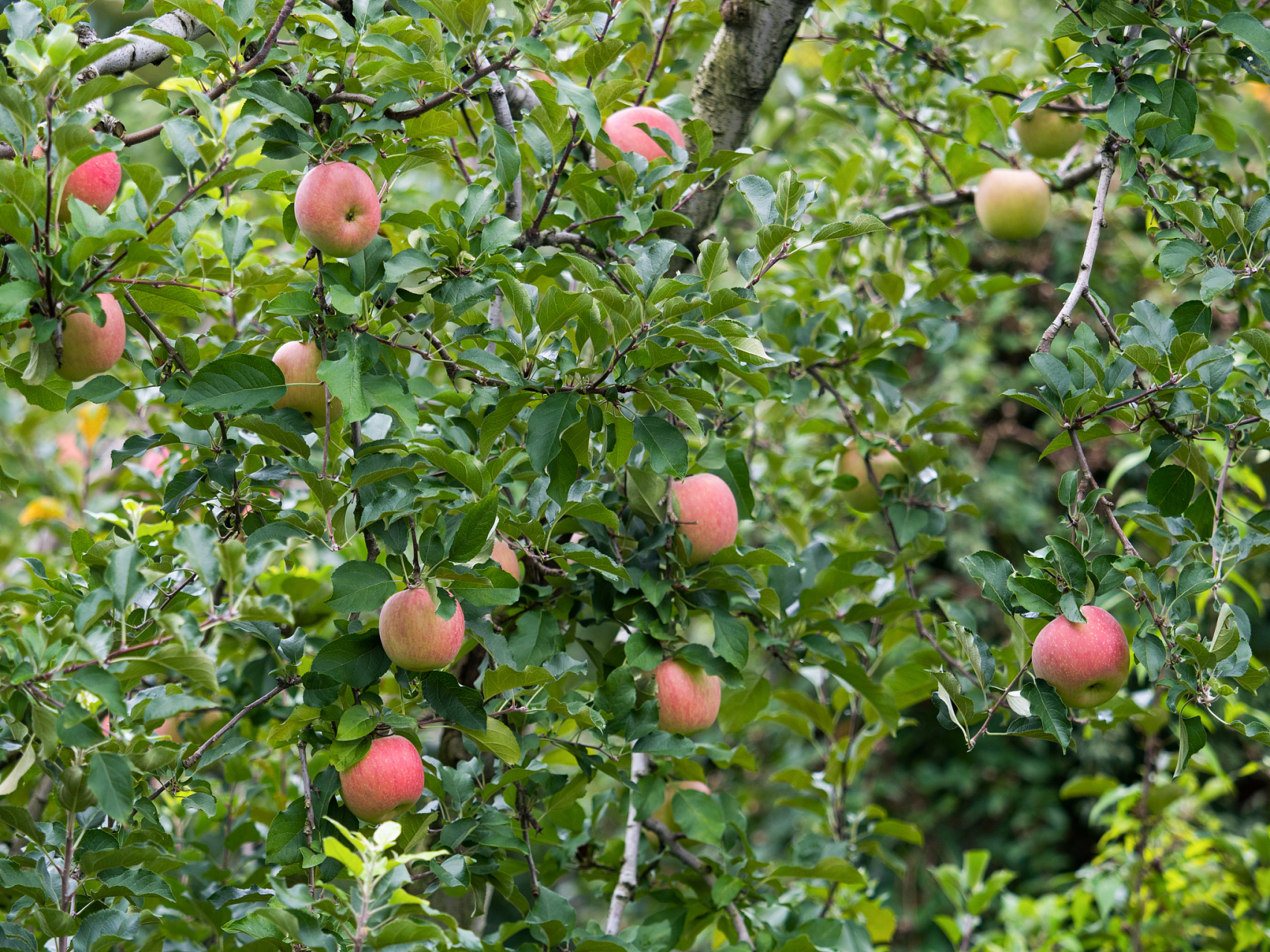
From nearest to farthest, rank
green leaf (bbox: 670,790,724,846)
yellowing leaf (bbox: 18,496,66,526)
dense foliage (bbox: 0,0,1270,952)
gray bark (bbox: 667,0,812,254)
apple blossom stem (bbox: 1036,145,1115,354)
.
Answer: dense foliage (bbox: 0,0,1270,952) → apple blossom stem (bbox: 1036,145,1115,354) → green leaf (bbox: 670,790,724,846) → gray bark (bbox: 667,0,812,254) → yellowing leaf (bbox: 18,496,66,526)

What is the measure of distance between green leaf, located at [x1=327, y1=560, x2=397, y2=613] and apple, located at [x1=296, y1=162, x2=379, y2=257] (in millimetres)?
308

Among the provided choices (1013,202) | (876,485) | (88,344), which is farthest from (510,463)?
(1013,202)

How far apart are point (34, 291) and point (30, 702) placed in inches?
13.3

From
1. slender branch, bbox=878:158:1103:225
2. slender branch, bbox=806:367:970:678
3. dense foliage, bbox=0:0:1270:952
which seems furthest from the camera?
slender branch, bbox=878:158:1103:225

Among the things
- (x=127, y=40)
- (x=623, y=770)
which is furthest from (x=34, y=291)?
(x=623, y=770)

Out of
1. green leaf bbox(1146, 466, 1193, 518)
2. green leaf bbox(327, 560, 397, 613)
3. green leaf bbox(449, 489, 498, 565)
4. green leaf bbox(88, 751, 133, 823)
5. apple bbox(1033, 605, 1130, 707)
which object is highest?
green leaf bbox(449, 489, 498, 565)

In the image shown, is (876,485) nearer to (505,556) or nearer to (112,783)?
(505,556)

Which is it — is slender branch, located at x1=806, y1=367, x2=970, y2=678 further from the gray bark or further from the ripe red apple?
the ripe red apple

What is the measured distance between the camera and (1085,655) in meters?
1.03

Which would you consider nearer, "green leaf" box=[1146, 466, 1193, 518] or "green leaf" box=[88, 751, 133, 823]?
"green leaf" box=[88, 751, 133, 823]

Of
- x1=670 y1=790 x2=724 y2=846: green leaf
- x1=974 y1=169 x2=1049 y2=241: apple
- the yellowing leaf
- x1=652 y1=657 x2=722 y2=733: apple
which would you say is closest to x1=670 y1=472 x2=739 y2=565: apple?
x1=652 y1=657 x2=722 y2=733: apple

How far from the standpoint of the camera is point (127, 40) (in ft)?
2.94

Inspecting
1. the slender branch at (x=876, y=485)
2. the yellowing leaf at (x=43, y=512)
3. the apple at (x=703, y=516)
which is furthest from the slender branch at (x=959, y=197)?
the yellowing leaf at (x=43, y=512)

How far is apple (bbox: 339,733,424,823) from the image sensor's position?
39.9 inches
